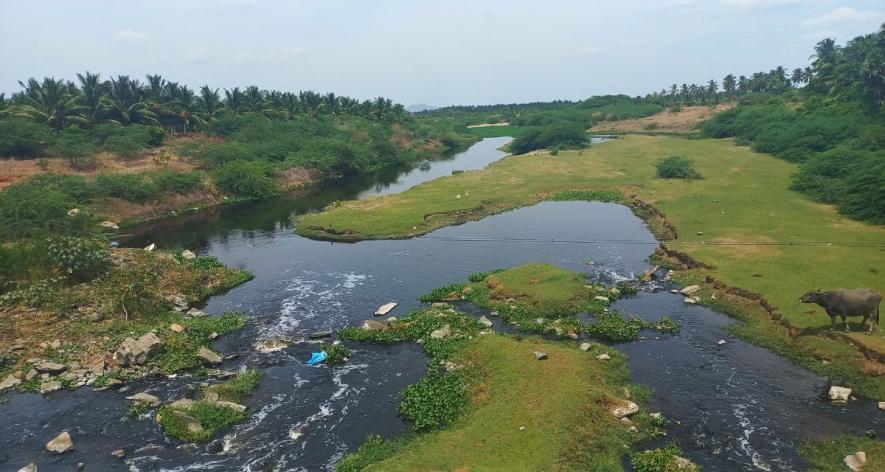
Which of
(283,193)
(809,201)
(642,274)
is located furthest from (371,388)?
(283,193)

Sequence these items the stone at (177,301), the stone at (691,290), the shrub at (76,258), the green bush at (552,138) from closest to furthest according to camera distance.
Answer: the stone at (691,290)
the stone at (177,301)
the shrub at (76,258)
the green bush at (552,138)

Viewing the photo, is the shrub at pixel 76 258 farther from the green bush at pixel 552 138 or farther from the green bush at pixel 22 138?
the green bush at pixel 552 138

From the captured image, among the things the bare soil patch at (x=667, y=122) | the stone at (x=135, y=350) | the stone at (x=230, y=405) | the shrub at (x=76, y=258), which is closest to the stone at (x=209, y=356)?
the stone at (x=135, y=350)

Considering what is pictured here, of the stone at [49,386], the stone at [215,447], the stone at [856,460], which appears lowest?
the stone at [856,460]

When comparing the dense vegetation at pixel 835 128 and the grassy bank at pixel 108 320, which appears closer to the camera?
the grassy bank at pixel 108 320

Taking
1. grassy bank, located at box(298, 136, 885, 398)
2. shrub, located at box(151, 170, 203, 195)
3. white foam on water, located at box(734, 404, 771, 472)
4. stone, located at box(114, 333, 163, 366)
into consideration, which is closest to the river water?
white foam on water, located at box(734, 404, 771, 472)

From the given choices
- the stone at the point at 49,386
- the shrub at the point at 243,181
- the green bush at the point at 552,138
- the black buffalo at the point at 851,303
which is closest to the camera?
the stone at the point at 49,386

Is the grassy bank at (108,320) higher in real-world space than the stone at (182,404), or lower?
higher

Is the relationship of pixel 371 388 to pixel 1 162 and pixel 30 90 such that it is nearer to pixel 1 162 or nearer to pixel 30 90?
pixel 1 162
